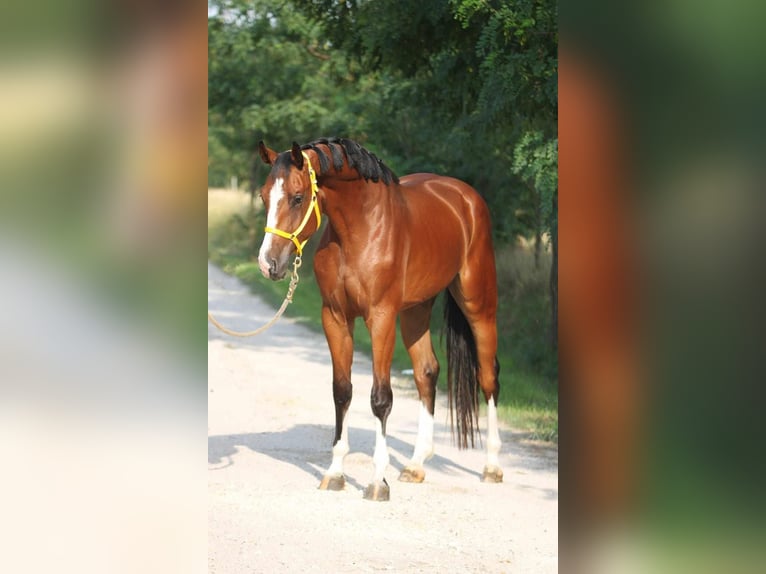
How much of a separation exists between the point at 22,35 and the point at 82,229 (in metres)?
0.29

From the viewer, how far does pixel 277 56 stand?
20.3 metres

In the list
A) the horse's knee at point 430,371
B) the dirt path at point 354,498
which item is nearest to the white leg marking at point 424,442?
the dirt path at point 354,498

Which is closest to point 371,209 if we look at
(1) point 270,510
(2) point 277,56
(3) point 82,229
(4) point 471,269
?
(4) point 471,269

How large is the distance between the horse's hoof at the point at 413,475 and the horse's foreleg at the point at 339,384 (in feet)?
1.33

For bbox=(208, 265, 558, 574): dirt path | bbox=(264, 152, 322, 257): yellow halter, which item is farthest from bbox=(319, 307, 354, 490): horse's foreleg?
bbox=(264, 152, 322, 257): yellow halter

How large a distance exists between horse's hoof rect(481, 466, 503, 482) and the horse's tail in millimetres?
368

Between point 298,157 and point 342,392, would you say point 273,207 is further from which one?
point 342,392

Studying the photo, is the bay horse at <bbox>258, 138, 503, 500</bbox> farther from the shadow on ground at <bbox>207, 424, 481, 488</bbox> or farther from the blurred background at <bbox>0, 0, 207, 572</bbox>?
the blurred background at <bbox>0, 0, 207, 572</bbox>

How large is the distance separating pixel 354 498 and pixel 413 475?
53cm

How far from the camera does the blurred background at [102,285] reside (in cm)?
147

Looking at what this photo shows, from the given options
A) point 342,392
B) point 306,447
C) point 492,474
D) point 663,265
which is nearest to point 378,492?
point 342,392

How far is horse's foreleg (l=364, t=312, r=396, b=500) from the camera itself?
18.3ft

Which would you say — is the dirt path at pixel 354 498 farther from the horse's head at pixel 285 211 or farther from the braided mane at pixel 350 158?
the braided mane at pixel 350 158

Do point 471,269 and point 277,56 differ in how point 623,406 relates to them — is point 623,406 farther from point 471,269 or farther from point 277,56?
point 277,56
